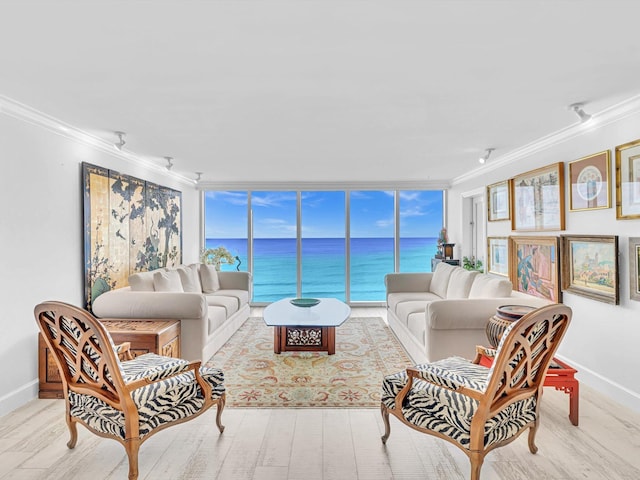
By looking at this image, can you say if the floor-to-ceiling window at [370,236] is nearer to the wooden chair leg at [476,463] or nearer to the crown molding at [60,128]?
the crown molding at [60,128]

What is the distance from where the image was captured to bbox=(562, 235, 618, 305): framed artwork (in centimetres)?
324

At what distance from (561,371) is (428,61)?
2.28m

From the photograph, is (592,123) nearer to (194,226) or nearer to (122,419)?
(122,419)

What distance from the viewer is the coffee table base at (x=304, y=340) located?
4363mm

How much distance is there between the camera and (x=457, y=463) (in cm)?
230

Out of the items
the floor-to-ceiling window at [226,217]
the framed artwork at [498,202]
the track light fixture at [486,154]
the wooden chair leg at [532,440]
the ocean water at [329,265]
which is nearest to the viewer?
the wooden chair leg at [532,440]

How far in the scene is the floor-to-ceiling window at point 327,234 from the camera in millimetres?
11125

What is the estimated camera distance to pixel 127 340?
3340 millimetres

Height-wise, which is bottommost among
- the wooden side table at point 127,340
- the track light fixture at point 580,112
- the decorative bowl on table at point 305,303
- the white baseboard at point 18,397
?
the white baseboard at point 18,397

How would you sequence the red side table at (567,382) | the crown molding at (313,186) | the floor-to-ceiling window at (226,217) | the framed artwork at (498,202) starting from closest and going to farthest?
1. the red side table at (567,382)
2. the framed artwork at (498,202)
3. the crown molding at (313,186)
4. the floor-to-ceiling window at (226,217)

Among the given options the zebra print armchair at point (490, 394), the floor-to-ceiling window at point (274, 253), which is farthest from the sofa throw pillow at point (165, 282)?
the floor-to-ceiling window at point (274, 253)

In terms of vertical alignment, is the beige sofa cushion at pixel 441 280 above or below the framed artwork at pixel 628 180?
below

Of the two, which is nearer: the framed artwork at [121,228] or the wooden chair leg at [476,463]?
the wooden chair leg at [476,463]

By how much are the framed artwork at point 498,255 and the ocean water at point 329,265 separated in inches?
278
